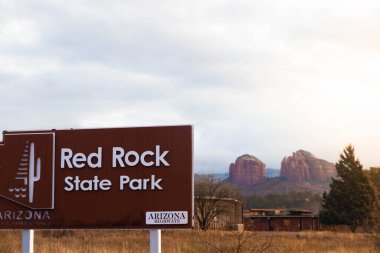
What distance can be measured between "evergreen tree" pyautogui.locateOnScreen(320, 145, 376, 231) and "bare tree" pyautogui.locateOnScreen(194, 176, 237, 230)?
12168 millimetres

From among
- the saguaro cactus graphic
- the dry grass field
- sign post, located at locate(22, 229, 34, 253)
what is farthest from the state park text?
the dry grass field

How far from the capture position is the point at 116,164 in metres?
10.5

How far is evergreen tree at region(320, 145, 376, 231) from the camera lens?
56.0 metres

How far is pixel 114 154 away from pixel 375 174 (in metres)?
58.6

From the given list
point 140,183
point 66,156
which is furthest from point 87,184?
point 140,183

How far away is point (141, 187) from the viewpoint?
33.9ft

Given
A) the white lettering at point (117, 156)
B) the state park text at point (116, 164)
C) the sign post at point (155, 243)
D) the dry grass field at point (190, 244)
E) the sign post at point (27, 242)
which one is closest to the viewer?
the sign post at point (155, 243)

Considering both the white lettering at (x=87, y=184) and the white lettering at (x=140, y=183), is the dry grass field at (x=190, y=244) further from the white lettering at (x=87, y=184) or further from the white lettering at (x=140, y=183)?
the white lettering at (x=87, y=184)

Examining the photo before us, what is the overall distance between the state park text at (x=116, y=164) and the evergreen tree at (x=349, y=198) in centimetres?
4749

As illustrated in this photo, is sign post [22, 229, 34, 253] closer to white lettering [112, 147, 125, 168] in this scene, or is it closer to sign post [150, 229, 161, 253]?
white lettering [112, 147, 125, 168]

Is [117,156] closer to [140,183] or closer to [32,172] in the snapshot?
[140,183]

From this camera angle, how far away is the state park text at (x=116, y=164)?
1032 centimetres

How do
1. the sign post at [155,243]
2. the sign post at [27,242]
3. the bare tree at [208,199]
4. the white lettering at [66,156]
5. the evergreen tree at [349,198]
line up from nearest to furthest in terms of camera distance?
the sign post at [155,243], the white lettering at [66,156], the sign post at [27,242], the bare tree at [208,199], the evergreen tree at [349,198]

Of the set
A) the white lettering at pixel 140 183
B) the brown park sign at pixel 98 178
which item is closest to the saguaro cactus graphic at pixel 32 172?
the brown park sign at pixel 98 178
